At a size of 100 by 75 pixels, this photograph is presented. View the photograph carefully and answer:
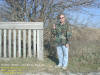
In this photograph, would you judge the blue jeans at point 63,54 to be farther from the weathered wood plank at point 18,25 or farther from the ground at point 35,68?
the weathered wood plank at point 18,25

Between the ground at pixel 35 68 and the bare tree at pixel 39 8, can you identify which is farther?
the bare tree at pixel 39 8

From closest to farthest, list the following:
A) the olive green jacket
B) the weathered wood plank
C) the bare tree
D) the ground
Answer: the ground < the olive green jacket < the weathered wood plank < the bare tree

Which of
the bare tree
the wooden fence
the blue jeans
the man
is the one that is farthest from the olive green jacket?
the bare tree

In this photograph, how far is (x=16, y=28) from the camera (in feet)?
17.4

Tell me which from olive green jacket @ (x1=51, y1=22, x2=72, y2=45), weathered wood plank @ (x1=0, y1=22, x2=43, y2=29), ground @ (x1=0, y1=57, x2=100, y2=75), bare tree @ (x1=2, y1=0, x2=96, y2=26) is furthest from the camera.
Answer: bare tree @ (x1=2, y1=0, x2=96, y2=26)

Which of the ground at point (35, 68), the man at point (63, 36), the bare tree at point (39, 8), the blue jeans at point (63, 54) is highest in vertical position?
the bare tree at point (39, 8)

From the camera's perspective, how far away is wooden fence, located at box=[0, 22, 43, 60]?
5.30m

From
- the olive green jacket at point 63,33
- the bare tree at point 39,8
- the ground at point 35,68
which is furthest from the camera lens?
the bare tree at point 39,8

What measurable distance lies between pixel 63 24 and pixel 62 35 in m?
0.37

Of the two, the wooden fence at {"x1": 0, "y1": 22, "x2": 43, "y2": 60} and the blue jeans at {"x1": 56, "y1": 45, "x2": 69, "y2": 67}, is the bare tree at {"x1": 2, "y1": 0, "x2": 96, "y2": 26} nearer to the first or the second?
the wooden fence at {"x1": 0, "y1": 22, "x2": 43, "y2": 60}

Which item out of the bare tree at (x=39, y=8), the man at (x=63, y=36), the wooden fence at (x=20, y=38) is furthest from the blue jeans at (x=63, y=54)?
the bare tree at (x=39, y=8)

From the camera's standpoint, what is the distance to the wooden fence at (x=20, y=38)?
5.30m

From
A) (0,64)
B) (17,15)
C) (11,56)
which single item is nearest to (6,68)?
(0,64)

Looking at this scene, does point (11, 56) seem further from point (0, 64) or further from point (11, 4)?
point (11, 4)
